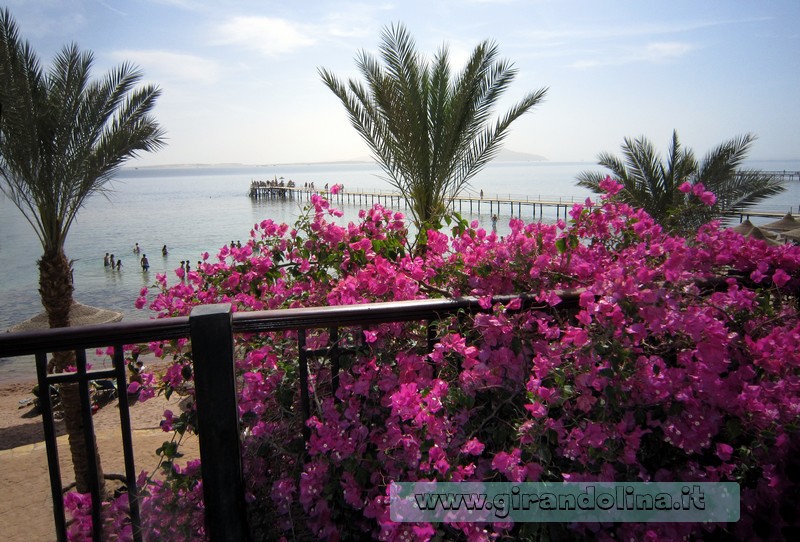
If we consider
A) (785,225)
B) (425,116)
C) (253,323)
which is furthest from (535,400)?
(785,225)

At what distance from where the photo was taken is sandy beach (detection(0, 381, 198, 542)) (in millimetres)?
6129

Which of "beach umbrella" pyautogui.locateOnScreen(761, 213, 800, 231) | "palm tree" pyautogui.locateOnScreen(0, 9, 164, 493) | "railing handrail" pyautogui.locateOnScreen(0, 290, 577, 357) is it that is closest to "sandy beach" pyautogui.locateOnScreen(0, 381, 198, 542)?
"palm tree" pyautogui.locateOnScreen(0, 9, 164, 493)

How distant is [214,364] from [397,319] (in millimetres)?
539

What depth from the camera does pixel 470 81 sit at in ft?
29.1

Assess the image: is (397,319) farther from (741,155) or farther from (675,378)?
(741,155)

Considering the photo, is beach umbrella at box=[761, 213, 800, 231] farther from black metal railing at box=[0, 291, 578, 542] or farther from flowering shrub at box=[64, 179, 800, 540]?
black metal railing at box=[0, 291, 578, 542]

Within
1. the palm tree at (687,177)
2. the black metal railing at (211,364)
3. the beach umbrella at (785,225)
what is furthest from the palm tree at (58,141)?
the beach umbrella at (785,225)

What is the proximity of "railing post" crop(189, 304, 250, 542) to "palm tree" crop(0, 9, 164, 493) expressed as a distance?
6763 millimetres

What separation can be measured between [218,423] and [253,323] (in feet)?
0.97

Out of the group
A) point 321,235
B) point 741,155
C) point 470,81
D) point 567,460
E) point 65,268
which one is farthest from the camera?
point 741,155

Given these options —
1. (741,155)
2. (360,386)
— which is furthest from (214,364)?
(741,155)

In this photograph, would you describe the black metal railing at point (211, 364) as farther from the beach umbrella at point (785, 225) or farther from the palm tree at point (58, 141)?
the beach umbrella at point (785, 225)

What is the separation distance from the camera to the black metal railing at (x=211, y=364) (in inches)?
56.5

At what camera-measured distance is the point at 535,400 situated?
4.84ft
